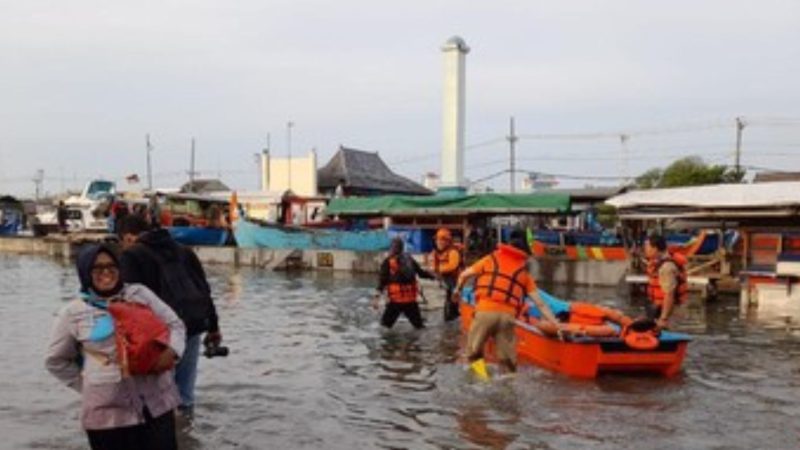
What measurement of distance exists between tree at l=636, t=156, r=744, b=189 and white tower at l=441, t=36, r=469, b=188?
1667 centimetres

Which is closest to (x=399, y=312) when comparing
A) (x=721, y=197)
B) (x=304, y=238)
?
(x=721, y=197)

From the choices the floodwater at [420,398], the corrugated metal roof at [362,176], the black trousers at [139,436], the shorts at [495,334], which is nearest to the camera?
the black trousers at [139,436]

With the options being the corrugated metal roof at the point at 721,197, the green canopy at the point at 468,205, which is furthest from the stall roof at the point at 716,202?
the green canopy at the point at 468,205

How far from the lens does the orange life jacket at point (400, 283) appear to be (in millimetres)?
13438

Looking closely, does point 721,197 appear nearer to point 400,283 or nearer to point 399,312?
point 399,312

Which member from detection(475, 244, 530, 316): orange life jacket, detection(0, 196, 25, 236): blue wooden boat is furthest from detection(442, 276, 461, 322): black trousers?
detection(0, 196, 25, 236): blue wooden boat

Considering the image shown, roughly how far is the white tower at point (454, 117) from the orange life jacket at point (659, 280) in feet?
73.5

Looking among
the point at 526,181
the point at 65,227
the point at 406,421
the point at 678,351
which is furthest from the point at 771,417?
the point at 526,181

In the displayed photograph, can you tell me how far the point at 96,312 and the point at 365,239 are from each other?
26342 mm

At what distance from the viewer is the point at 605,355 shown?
10242 mm

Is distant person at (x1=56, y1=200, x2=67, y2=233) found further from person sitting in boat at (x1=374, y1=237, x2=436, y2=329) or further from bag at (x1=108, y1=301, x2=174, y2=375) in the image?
bag at (x1=108, y1=301, x2=174, y2=375)

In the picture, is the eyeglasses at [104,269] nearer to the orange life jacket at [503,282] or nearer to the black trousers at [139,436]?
the black trousers at [139,436]

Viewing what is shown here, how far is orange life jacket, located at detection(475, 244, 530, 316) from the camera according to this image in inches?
367

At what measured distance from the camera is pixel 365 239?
30656 millimetres
